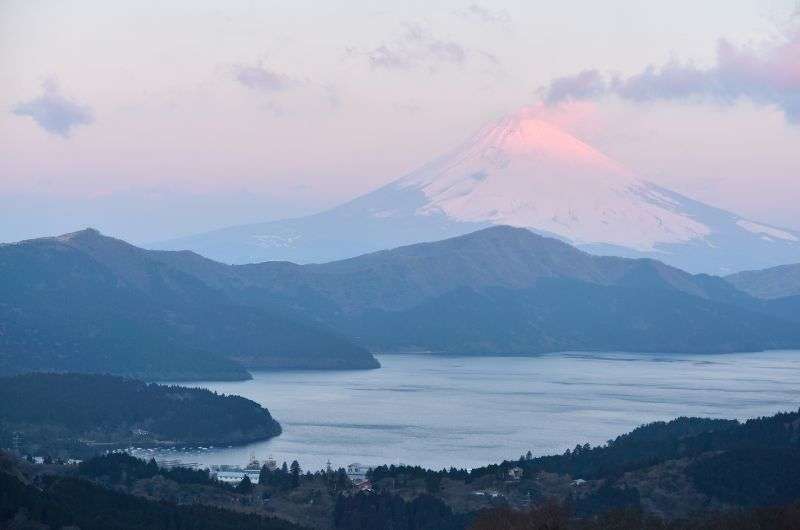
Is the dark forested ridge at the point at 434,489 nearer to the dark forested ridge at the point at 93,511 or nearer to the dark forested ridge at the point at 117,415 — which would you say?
the dark forested ridge at the point at 93,511

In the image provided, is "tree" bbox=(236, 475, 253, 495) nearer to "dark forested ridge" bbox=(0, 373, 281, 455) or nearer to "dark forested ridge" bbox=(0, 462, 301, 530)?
"dark forested ridge" bbox=(0, 462, 301, 530)

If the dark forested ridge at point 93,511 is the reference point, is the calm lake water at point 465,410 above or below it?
above

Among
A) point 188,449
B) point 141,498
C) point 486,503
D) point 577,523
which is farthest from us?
point 188,449

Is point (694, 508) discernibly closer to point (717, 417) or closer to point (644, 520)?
point (644, 520)

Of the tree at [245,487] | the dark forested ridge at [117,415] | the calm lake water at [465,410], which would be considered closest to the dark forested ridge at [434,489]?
the tree at [245,487]

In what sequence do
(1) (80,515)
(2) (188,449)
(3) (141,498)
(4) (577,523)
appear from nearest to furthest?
(4) (577,523) < (1) (80,515) < (3) (141,498) < (2) (188,449)

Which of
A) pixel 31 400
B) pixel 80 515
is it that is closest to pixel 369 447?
pixel 31 400

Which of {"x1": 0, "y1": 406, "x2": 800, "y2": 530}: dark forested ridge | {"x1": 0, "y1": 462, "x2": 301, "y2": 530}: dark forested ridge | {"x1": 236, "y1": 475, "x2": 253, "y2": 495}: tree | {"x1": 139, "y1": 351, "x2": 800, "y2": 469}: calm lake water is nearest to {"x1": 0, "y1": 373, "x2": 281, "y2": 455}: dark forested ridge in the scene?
{"x1": 139, "y1": 351, "x2": 800, "y2": 469}: calm lake water
